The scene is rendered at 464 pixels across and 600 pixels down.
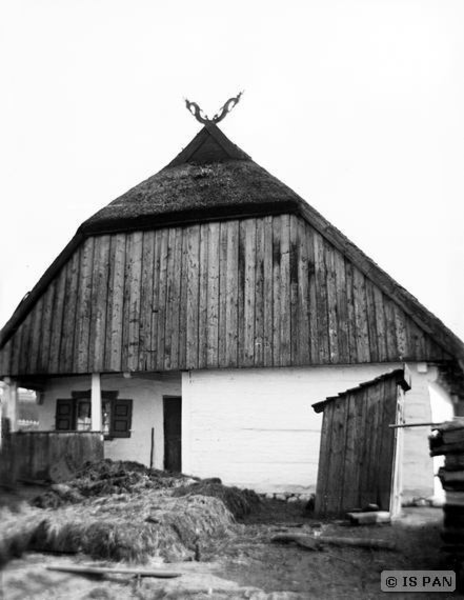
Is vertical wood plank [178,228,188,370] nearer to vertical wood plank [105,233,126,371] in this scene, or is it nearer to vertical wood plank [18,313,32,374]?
vertical wood plank [105,233,126,371]

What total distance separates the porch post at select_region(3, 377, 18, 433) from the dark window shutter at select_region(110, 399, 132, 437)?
94.9 inches

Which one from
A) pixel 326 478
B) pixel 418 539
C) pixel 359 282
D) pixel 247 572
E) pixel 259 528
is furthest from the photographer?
pixel 359 282

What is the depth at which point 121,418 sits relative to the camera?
15.3 m

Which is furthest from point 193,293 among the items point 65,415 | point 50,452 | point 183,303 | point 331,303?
point 65,415

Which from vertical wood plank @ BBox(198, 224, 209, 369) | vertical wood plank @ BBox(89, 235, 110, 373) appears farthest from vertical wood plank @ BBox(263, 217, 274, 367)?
vertical wood plank @ BBox(89, 235, 110, 373)

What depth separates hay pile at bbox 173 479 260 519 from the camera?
926cm

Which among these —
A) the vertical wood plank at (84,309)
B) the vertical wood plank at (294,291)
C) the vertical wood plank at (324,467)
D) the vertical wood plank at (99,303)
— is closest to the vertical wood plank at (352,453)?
the vertical wood plank at (324,467)

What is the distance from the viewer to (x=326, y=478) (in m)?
9.85

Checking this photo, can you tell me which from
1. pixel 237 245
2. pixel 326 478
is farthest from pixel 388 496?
pixel 237 245

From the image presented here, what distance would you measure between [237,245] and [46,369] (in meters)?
5.43

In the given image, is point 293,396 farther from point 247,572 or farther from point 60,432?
point 247,572

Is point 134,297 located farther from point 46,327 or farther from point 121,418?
point 121,418

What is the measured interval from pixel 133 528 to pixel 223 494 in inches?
118

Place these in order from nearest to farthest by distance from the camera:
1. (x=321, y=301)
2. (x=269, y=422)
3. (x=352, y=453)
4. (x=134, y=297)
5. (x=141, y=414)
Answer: (x=352, y=453) → (x=269, y=422) → (x=321, y=301) → (x=134, y=297) → (x=141, y=414)
